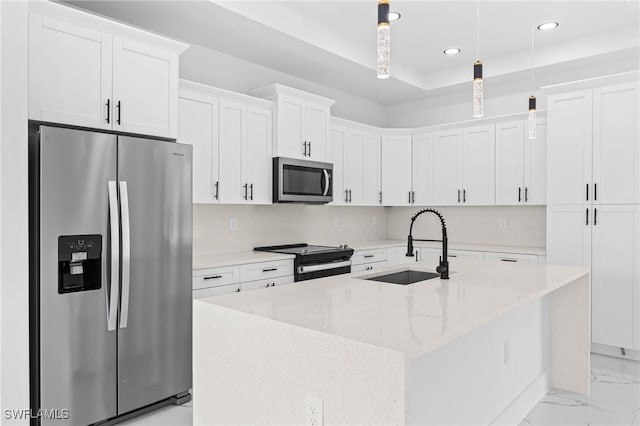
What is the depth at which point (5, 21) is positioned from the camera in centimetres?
204

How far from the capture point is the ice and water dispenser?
232cm

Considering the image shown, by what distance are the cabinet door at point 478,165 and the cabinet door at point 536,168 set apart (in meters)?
0.36

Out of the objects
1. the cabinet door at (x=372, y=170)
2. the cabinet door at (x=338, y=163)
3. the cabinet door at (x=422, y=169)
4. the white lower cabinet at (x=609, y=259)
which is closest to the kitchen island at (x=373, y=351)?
the white lower cabinet at (x=609, y=259)

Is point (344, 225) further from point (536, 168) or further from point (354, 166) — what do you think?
point (536, 168)

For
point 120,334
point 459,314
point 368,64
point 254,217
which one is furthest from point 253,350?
point 368,64

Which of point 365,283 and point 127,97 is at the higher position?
point 127,97

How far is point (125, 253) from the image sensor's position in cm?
251

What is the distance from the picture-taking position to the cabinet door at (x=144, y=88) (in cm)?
271

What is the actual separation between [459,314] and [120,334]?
6.39 feet

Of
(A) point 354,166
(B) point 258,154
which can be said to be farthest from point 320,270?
(A) point 354,166

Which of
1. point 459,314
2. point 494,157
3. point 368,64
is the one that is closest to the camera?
point 459,314

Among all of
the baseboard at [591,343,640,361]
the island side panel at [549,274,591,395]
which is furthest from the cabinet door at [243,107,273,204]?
the baseboard at [591,343,640,361]

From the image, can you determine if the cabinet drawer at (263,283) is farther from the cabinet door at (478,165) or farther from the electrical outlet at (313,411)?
the cabinet door at (478,165)

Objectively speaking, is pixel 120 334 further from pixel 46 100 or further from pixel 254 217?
pixel 254 217
